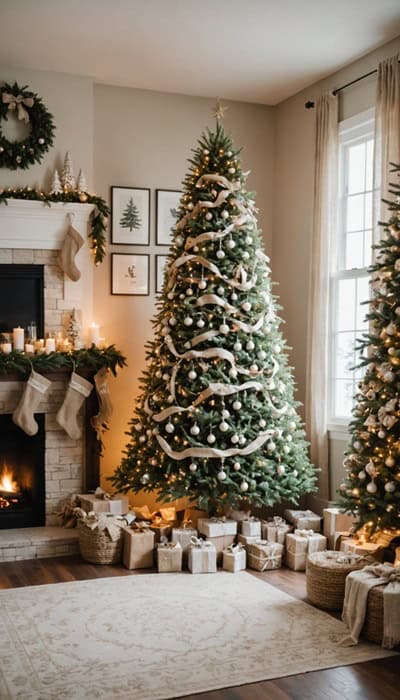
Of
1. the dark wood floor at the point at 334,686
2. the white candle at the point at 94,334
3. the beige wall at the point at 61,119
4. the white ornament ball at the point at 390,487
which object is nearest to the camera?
the dark wood floor at the point at 334,686

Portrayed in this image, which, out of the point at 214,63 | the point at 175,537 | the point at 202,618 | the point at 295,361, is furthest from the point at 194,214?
the point at 202,618

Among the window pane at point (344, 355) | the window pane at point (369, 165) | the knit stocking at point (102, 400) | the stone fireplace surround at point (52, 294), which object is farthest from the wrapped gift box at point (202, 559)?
the window pane at point (369, 165)

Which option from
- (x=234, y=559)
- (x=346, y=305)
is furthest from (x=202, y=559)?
(x=346, y=305)

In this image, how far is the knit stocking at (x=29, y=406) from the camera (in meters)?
5.71

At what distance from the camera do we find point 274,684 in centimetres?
338

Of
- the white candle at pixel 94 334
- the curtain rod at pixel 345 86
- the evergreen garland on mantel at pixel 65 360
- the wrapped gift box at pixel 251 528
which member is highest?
the curtain rod at pixel 345 86

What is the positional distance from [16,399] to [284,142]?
3.18 meters

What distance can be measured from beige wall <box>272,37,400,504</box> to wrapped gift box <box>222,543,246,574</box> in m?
1.69

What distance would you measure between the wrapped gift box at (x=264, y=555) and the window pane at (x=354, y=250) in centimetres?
217

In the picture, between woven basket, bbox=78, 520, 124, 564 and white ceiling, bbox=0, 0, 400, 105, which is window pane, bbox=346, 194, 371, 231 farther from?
woven basket, bbox=78, 520, 124, 564

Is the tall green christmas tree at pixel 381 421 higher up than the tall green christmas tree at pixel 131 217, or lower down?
lower down

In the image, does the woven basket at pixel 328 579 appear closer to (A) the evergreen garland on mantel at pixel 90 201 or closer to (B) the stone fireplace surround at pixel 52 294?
(B) the stone fireplace surround at pixel 52 294

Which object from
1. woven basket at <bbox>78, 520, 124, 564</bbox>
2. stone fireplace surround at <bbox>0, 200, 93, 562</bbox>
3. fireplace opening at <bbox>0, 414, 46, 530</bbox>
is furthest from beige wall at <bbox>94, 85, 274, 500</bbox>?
woven basket at <bbox>78, 520, 124, 564</bbox>

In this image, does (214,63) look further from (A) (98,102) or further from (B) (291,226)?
(B) (291,226)
